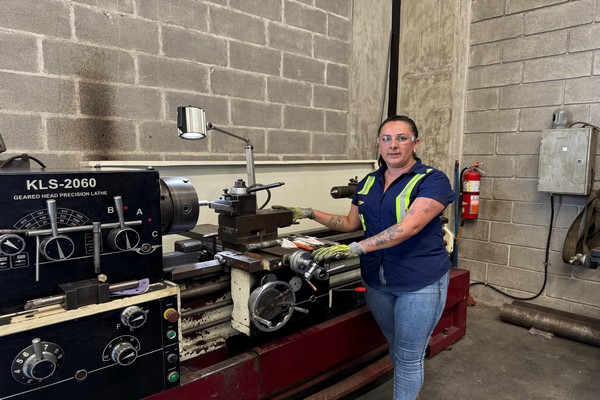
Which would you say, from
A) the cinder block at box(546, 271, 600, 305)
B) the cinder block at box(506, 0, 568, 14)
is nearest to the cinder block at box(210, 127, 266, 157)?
the cinder block at box(506, 0, 568, 14)

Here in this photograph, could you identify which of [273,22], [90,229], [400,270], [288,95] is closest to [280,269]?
[400,270]

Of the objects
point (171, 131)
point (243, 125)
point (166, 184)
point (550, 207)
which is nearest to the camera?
point (166, 184)

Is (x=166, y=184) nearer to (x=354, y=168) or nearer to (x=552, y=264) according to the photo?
(x=354, y=168)

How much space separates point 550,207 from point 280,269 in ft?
6.51

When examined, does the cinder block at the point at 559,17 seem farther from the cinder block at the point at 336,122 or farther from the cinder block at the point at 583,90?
the cinder block at the point at 336,122

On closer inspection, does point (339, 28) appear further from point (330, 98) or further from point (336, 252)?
point (336, 252)

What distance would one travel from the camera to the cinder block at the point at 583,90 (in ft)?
7.29

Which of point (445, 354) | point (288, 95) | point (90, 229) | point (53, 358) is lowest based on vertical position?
point (445, 354)

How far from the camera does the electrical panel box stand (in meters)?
2.15

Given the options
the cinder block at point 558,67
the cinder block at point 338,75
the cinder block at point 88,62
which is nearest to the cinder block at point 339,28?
the cinder block at point 338,75

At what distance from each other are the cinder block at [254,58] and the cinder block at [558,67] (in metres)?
1.54

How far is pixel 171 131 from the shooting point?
6.12 ft

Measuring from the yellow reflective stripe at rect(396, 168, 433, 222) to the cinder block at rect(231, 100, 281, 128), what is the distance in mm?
1041

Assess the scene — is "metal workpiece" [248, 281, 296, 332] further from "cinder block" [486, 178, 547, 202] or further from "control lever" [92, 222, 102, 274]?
"cinder block" [486, 178, 547, 202]
